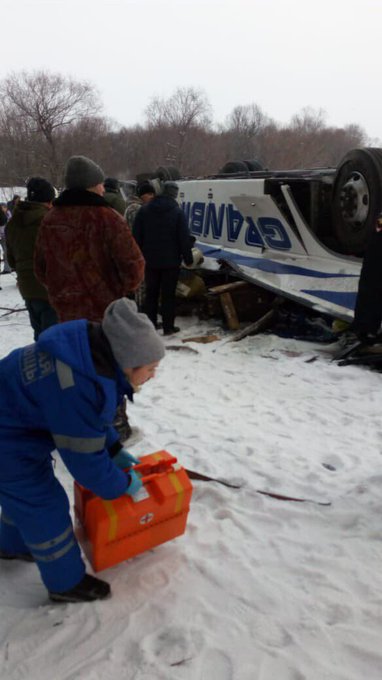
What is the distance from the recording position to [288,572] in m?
2.44

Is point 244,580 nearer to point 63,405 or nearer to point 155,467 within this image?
point 155,467

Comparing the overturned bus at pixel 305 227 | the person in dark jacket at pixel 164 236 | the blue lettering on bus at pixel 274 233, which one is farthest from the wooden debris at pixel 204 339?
the blue lettering on bus at pixel 274 233

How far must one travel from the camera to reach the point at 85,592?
7.41ft

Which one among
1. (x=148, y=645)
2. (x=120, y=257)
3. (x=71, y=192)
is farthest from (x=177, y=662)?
(x=71, y=192)

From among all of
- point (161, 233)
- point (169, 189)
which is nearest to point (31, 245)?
point (161, 233)

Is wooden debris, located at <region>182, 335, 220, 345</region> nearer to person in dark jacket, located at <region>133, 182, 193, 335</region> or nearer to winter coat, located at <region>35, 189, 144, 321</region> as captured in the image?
person in dark jacket, located at <region>133, 182, 193, 335</region>

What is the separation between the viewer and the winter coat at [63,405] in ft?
6.22

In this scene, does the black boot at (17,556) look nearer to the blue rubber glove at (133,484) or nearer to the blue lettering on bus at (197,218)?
the blue rubber glove at (133,484)

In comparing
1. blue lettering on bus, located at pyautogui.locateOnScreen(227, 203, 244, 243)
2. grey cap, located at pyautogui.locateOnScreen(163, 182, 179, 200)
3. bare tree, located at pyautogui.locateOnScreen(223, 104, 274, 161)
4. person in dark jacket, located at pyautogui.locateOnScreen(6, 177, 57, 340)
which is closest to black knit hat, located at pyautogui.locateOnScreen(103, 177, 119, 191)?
grey cap, located at pyautogui.locateOnScreen(163, 182, 179, 200)

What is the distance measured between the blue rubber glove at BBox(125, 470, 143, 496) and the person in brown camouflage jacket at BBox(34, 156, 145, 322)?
1.39 meters

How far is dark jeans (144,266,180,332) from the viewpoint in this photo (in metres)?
6.57

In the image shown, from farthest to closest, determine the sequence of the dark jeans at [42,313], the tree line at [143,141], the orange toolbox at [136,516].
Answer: the tree line at [143,141] → the dark jeans at [42,313] → the orange toolbox at [136,516]

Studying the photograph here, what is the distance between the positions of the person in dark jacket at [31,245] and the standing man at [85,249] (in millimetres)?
880

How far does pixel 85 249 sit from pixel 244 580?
2.18 m
